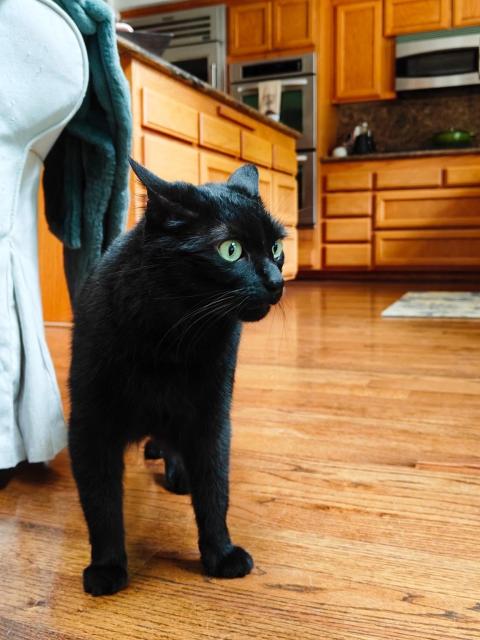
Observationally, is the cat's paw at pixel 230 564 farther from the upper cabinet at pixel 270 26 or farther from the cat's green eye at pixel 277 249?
the upper cabinet at pixel 270 26

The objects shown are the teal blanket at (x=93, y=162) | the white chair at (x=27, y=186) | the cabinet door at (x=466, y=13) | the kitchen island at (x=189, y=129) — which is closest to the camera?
the white chair at (x=27, y=186)

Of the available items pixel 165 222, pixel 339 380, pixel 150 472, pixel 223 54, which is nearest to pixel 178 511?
pixel 150 472

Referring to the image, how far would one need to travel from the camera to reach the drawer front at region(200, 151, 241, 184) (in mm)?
3057

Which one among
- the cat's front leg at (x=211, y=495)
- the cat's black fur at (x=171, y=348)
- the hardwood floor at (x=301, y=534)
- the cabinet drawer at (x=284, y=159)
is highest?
the cabinet drawer at (x=284, y=159)

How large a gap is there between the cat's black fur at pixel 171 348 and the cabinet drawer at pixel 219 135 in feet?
7.67

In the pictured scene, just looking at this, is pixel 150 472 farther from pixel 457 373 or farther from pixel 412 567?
pixel 457 373

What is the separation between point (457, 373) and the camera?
191cm

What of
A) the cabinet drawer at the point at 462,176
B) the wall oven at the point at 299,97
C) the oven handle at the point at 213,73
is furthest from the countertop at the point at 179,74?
the cabinet drawer at the point at 462,176

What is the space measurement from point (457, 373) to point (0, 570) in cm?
149

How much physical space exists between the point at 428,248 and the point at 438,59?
1634 millimetres

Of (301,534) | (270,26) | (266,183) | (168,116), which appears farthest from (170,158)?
(270,26)

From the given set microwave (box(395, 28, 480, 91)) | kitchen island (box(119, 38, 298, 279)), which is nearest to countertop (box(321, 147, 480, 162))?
microwave (box(395, 28, 480, 91))

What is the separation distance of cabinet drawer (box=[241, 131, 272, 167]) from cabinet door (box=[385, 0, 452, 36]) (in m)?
2.24

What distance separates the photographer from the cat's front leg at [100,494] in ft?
2.49
